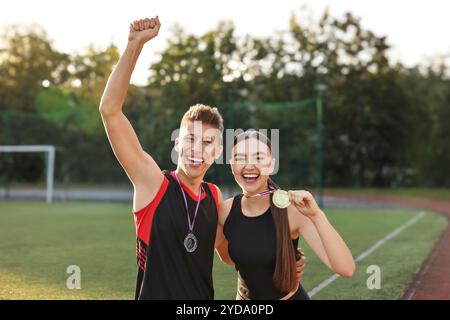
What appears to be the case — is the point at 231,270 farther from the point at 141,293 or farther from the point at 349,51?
the point at 349,51

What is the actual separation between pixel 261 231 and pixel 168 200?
50 centimetres

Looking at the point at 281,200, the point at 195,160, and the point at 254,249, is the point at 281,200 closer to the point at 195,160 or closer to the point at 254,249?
the point at 254,249

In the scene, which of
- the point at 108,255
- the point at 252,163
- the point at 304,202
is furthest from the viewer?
the point at 108,255

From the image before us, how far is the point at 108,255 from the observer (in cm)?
1125

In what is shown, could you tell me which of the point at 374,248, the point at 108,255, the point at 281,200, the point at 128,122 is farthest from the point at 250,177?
the point at 374,248

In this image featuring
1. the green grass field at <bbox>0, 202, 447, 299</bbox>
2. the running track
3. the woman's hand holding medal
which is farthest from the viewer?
the running track

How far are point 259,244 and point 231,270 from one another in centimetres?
637

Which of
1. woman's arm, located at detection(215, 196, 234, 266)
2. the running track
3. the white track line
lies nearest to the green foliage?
the white track line

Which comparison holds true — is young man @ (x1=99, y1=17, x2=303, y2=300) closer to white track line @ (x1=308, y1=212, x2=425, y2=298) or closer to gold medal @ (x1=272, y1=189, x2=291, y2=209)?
gold medal @ (x1=272, y1=189, x2=291, y2=209)

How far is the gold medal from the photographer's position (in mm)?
3264

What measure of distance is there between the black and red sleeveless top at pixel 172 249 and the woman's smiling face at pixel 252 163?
0.24 meters

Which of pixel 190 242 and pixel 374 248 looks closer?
pixel 190 242

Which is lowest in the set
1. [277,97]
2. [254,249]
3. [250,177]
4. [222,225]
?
[254,249]

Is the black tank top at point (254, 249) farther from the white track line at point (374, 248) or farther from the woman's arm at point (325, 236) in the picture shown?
the white track line at point (374, 248)
